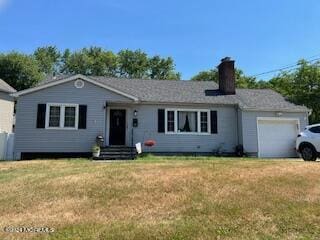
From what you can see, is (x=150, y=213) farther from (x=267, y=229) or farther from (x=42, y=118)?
(x=42, y=118)

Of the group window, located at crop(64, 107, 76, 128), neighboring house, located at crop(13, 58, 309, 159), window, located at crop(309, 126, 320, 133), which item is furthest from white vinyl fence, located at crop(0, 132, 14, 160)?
window, located at crop(309, 126, 320, 133)

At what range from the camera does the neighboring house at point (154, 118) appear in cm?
1789

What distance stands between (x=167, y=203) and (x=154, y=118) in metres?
11.9

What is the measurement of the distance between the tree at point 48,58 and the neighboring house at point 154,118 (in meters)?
27.2

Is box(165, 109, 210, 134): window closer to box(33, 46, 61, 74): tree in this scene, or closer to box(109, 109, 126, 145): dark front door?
box(109, 109, 126, 145): dark front door

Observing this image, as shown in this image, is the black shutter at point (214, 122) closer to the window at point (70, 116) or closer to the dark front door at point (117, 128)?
the dark front door at point (117, 128)

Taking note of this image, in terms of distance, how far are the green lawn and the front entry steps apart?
607 cm

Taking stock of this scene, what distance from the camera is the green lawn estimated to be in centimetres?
625

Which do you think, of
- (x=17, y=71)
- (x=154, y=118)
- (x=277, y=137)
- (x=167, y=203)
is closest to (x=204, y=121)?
(x=154, y=118)

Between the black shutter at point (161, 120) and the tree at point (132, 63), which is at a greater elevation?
the tree at point (132, 63)

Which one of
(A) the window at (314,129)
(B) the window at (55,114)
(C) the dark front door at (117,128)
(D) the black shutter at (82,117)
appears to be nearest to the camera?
(A) the window at (314,129)

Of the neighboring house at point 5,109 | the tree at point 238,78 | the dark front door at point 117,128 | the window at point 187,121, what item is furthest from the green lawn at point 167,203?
the tree at point 238,78

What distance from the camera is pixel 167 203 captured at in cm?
776

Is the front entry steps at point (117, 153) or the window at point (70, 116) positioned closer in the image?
the front entry steps at point (117, 153)
